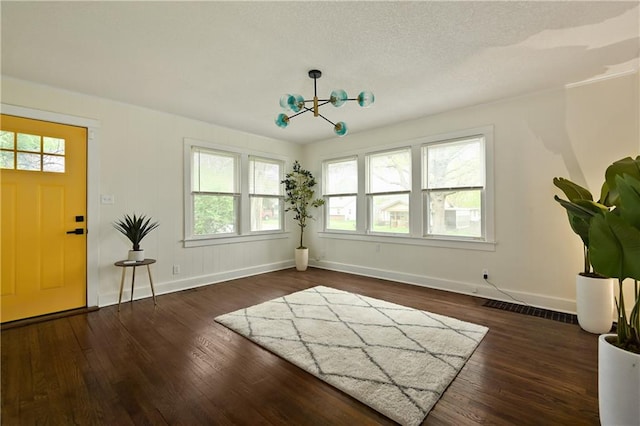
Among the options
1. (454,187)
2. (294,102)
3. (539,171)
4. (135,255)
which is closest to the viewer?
(294,102)

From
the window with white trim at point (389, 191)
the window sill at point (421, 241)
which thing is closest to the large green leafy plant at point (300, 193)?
the window sill at point (421, 241)

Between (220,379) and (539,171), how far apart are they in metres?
4.03

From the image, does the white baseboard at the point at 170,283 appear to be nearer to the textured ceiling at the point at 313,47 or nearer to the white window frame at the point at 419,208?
the white window frame at the point at 419,208

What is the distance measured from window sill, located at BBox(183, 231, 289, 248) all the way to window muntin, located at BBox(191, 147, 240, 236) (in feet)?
0.38

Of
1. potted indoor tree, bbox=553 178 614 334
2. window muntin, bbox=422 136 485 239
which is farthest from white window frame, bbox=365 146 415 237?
potted indoor tree, bbox=553 178 614 334

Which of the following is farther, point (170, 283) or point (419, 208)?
point (419, 208)

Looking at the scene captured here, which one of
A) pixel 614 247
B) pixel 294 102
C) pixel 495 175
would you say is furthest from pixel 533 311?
pixel 294 102

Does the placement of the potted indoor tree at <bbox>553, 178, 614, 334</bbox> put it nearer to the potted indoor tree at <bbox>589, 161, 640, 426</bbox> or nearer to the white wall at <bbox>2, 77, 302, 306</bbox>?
the potted indoor tree at <bbox>589, 161, 640, 426</bbox>

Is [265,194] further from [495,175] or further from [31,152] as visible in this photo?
[495,175]

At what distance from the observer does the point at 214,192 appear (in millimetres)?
4668

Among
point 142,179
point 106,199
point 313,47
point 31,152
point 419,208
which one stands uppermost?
point 313,47

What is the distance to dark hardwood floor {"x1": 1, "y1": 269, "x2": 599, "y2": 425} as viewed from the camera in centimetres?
163

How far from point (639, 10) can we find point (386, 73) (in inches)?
72.0

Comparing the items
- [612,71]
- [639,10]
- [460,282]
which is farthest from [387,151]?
[639,10]
